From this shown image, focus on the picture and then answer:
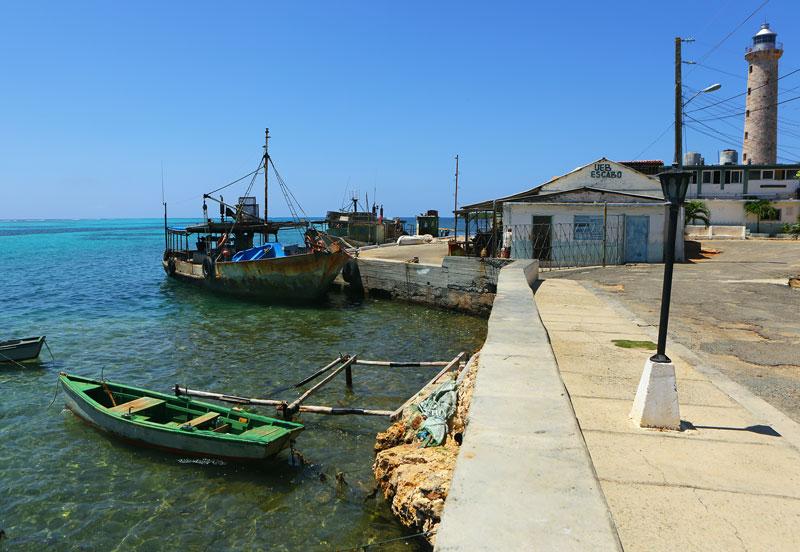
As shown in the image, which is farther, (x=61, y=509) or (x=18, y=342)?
(x=18, y=342)

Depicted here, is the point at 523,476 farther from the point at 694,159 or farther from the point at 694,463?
the point at 694,159

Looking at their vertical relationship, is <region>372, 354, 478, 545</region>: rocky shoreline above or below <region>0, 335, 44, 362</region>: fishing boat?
above

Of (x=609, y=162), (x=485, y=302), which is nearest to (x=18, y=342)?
(x=485, y=302)

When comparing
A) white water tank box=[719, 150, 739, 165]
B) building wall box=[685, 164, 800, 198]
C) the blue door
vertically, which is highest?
white water tank box=[719, 150, 739, 165]

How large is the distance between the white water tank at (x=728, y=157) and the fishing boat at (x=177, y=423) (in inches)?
2177

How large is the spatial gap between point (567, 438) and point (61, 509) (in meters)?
7.13

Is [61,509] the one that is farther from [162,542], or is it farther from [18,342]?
[18,342]

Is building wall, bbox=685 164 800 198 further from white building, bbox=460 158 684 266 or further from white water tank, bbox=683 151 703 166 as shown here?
white building, bbox=460 158 684 266

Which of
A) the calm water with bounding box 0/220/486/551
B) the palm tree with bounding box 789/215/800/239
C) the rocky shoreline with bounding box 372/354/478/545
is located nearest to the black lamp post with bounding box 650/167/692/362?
the rocky shoreline with bounding box 372/354/478/545

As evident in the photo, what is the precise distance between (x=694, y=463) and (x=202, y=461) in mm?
6943

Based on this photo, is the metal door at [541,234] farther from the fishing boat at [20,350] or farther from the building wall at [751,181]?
the building wall at [751,181]

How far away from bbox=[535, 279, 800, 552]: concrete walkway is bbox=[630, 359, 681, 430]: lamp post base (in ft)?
0.42

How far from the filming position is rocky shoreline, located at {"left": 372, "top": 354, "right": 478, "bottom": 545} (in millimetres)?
5105

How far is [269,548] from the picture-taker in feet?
20.2
